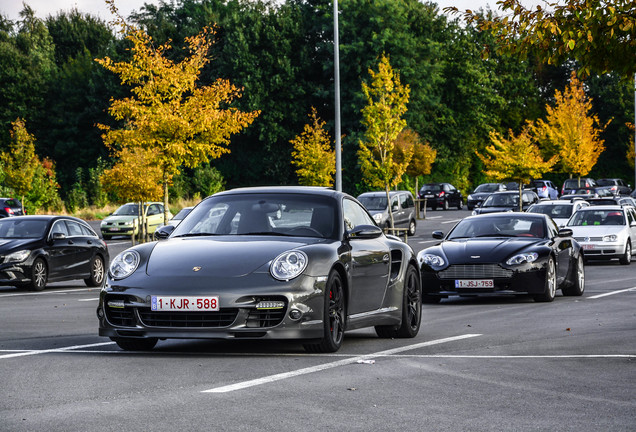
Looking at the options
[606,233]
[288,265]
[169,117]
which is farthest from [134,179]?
[288,265]

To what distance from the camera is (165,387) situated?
7473 mm

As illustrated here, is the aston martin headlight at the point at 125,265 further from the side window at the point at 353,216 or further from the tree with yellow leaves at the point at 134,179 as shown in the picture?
the tree with yellow leaves at the point at 134,179

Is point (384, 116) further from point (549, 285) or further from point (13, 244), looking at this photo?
point (549, 285)

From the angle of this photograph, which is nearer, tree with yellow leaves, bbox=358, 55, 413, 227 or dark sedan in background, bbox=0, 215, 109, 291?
dark sedan in background, bbox=0, 215, 109, 291

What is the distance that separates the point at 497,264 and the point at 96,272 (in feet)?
33.2

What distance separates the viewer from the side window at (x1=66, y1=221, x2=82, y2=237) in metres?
22.6

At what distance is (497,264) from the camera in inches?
640

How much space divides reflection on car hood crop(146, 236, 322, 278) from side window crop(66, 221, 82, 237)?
13.3 m

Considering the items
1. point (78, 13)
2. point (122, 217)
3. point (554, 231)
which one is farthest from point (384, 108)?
point (78, 13)

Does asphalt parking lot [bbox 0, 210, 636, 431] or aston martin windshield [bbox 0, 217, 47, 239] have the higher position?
aston martin windshield [bbox 0, 217, 47, 239]

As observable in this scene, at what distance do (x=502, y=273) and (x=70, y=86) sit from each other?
68599mm

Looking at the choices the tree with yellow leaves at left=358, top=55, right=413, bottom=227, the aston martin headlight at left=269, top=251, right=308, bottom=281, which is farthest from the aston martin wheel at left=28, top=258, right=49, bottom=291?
the tree with yellow leaves at left=358, top=55, right=413, bottom=227

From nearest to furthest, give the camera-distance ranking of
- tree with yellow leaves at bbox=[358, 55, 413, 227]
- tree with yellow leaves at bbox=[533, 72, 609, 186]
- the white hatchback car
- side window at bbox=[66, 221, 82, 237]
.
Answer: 1. side window at bbox=[66, 221, 82, 237]
2. the white hatchback car
3. tree with yellow leaves at bbox=[358, 55, 413, 227]
4. tree with yellow leaves at bbox=[533, 72, 609, 186]

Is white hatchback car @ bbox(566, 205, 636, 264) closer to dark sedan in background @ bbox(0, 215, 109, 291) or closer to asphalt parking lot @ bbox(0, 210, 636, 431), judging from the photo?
dark sedan in background @ bbox(0, 215, 109, 291)
